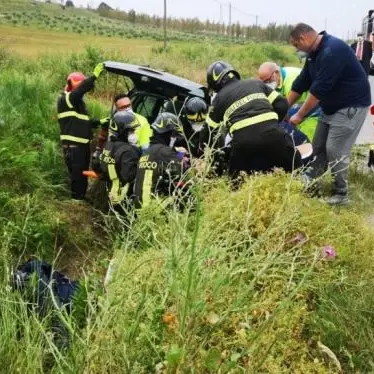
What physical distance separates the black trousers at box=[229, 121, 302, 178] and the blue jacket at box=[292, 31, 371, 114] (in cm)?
78

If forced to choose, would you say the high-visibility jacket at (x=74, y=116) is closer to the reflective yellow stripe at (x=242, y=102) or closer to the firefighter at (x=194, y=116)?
the firefighter at (x=194, y=116)


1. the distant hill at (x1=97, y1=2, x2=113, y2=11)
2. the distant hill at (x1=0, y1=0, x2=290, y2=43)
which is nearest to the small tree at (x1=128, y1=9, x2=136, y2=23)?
the distant hill at (x1=0, y1=0, x2=290, y2=43)

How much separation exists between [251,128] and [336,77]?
1.13m

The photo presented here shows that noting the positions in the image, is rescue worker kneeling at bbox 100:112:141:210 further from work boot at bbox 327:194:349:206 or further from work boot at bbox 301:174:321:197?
work boot at bbox 327:194:349:206

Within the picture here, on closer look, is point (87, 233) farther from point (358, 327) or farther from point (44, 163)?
point (358, 327)

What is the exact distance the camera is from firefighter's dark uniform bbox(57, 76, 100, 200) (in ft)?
20.7

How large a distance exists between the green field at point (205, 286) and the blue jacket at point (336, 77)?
1185 millimetres

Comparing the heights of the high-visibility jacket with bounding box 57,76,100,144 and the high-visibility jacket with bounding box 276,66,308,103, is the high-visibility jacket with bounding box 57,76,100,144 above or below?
below

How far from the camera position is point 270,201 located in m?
3.75

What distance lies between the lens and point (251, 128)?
474 cm

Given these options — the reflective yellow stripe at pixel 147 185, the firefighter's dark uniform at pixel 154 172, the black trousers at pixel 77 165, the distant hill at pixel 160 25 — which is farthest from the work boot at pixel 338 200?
the distant hill at pixel 160 25

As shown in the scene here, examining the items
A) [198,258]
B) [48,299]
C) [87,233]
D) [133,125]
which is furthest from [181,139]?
[198,258]

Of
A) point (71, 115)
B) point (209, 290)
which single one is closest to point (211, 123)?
point (71, 115)

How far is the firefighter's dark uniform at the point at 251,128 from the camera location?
4738 mm
